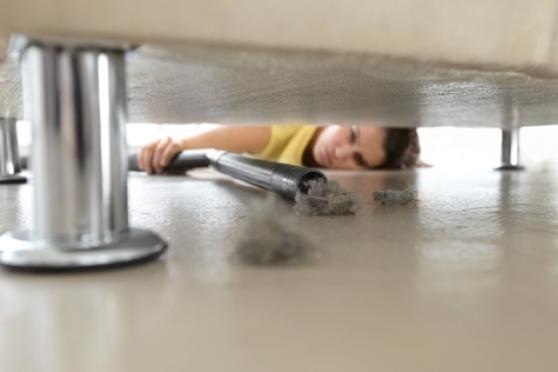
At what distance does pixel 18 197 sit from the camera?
97 centimetres

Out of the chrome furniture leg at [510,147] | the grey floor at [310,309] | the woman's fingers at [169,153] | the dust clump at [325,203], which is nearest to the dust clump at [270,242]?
the grey floor at [310,309]

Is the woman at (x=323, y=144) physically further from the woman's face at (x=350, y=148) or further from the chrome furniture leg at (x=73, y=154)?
the chrome furniture leg at (x=73, y=154)

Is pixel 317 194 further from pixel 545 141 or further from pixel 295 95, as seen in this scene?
pixel 545 141

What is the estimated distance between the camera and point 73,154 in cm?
40

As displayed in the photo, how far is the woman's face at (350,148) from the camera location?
2.29 meters

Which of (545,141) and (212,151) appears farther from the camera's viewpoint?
(545,141)

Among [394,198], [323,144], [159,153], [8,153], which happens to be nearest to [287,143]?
[323,144]

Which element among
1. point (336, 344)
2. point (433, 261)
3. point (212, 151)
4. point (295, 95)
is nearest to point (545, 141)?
point (212, 151)

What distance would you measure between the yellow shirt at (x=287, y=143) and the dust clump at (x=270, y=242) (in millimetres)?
1976

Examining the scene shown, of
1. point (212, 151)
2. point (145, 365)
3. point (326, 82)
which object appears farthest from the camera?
point (212, 151)

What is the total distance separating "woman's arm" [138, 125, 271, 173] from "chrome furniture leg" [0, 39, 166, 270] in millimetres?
1316

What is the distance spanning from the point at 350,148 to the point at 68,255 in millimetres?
1974

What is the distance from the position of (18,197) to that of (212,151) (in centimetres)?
65

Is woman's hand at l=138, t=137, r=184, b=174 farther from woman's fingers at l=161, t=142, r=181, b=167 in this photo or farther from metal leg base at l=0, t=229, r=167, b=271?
metal leg base at l=0, t=229, r=167, b=271
